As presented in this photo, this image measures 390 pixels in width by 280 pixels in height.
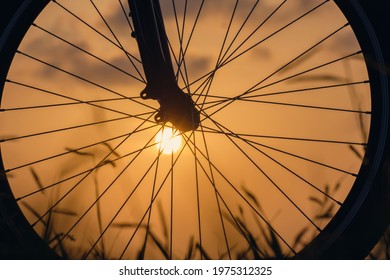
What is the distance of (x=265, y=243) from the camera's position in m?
2.90

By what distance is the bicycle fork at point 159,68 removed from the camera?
2.88 meters

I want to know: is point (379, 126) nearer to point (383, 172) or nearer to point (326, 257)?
point (383, 172)

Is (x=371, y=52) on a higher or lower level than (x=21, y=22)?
lower

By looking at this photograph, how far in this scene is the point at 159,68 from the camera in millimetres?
2898

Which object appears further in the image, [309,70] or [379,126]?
[309,70]

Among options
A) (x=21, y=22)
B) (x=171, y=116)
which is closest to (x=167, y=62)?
(x=171, y=116)

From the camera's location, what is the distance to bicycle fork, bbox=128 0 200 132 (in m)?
2.88
